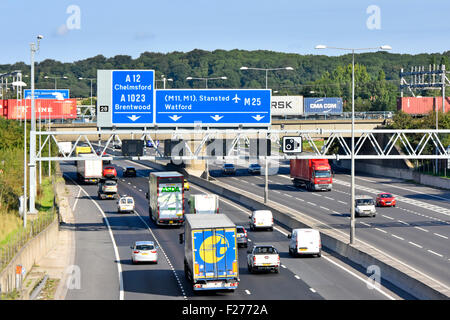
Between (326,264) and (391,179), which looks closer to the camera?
(326,264)

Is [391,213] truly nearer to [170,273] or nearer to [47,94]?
[170,273]

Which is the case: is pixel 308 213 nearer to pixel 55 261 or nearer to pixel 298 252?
pixel 298 252

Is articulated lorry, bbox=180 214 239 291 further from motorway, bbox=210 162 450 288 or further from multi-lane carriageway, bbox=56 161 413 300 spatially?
motorway, bbox=210 162 450 288

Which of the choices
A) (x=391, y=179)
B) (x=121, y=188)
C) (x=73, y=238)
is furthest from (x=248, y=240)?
(x=391, y=179)

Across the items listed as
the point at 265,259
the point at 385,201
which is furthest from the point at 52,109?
the point at 265,259

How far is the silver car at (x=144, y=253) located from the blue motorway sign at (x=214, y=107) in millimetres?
12234

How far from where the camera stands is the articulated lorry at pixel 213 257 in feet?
121

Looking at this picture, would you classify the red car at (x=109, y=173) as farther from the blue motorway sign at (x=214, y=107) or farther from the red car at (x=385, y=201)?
the blue motorway sign at (x=214, y=107)

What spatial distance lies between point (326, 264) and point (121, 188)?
5426 cm

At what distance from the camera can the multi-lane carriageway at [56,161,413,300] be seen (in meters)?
38.0

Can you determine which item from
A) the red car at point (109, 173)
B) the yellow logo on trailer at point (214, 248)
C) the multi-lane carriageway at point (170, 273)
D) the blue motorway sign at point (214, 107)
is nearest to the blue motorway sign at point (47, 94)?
the red car at point (109, 173)

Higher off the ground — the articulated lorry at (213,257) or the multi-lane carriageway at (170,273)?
the articulated lorry at (213,257)

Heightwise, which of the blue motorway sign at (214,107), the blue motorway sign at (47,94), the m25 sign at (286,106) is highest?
the blue motorway sign at (47,94)
